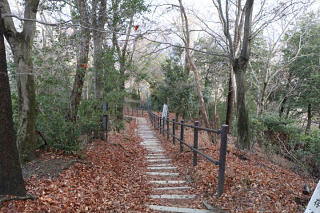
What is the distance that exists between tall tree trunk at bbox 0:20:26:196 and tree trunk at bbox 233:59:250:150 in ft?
21.1

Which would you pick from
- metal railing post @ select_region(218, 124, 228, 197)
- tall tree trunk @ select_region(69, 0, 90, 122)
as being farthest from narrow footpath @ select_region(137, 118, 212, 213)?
tall tree trunk @ select_region(69, 0, 90, 122)

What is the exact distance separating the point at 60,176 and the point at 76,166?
715 mm

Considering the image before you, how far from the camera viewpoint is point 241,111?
751 cm

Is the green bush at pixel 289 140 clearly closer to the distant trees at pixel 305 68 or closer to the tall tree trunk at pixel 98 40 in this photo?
the distant trees at pixel 305 68

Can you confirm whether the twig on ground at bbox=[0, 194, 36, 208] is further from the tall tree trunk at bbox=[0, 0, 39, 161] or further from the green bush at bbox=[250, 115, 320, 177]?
the green bush at bbox=[250, 115, 320, 177]

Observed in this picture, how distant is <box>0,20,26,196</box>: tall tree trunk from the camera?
282 cm

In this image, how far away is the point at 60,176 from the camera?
405 cm

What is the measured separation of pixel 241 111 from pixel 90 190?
559cm

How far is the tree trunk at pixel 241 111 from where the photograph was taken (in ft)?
24.1

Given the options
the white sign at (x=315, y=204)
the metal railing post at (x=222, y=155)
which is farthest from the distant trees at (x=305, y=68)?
the white sign at (x=315, y=204)

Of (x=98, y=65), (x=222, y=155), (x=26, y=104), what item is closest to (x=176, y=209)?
(x=222, y=155)

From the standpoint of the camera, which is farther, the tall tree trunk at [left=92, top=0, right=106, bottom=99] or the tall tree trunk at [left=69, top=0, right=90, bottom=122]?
the tall tree trunk at [left=92, top=0, right=106, bottom=99]

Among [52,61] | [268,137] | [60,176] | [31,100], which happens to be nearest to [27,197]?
[60,176]

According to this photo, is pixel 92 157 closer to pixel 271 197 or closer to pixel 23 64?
pixel 23 64
